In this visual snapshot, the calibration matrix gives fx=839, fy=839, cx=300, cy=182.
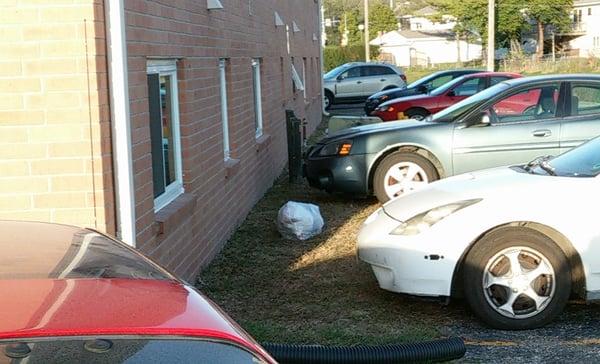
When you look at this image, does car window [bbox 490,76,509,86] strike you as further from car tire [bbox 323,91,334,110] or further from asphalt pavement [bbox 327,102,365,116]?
car tire [bbox 323,91,334,110]

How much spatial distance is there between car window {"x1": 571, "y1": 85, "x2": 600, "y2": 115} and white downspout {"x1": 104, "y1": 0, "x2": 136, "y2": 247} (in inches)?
260

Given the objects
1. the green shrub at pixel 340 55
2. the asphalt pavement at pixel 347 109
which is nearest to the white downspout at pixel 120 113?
the asphalt pavement at pixel 347 109

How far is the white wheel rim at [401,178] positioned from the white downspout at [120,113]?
5.80 metres

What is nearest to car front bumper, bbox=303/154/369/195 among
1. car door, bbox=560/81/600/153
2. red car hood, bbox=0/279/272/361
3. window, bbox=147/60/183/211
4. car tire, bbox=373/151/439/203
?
car tire, bbox=373/151/439/203

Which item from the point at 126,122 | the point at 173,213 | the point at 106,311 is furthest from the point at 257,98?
the point at 106,311

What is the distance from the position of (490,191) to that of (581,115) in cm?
454

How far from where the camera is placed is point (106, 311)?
Result: 6.50 feet

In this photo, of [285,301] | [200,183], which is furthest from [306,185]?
[285,301]

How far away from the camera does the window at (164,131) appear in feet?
20.7

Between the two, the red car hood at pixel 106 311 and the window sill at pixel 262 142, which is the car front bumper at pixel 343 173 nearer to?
the window sill at pixel 262 142

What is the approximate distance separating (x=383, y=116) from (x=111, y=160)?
50.7ft

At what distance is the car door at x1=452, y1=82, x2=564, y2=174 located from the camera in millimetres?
9773

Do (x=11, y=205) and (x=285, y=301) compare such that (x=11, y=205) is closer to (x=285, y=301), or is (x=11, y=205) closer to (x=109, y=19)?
(x=109, y=19)

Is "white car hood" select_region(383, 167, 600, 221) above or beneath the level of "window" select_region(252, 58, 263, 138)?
beneath
